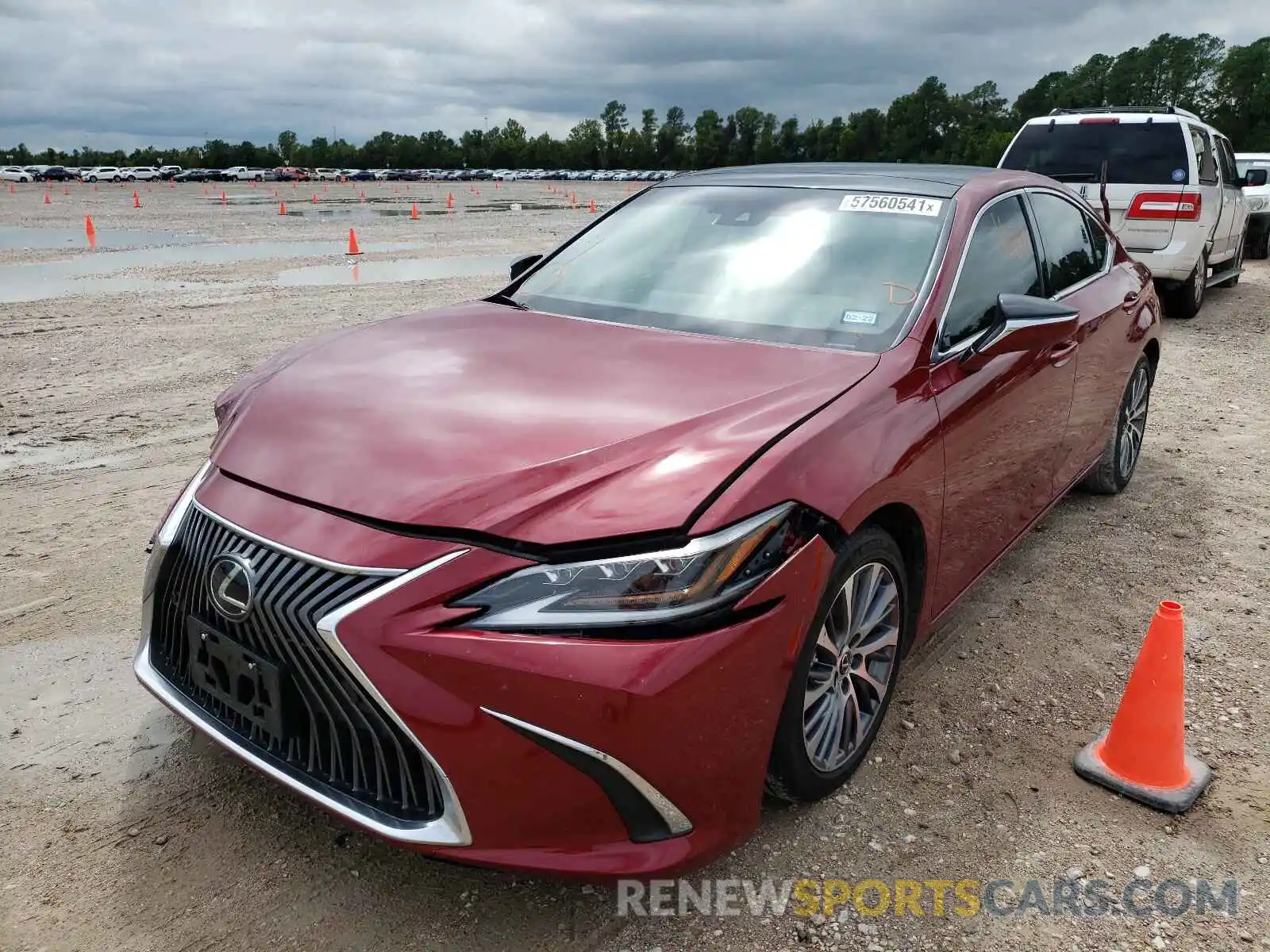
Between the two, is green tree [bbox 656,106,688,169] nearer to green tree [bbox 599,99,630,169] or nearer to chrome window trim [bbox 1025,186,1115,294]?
green tree [bbox 599,99,630,169]

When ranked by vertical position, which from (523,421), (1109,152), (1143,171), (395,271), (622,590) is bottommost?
(395,271)

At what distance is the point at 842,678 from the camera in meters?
2.71

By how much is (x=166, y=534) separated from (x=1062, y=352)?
328cm

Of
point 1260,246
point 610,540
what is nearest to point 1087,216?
point 610,540

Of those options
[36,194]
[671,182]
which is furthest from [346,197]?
[671,182]

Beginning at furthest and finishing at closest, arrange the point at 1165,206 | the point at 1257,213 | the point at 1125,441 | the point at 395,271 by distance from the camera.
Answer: the point at 1257,213, the point at 395,271, the point at 1165,206, the point at 1125,441

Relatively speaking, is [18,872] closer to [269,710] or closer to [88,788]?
[88,788]

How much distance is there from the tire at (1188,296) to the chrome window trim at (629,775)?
10441 mm

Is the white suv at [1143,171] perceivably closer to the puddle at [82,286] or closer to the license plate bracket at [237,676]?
the license plate bracket at [237,676]

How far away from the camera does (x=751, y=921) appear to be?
2.39m

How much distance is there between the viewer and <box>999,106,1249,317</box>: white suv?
984 cm

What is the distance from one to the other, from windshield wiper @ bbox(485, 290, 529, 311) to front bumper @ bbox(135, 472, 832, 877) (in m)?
1.65

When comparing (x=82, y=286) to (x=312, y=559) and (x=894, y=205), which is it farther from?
(x=312, y=559)

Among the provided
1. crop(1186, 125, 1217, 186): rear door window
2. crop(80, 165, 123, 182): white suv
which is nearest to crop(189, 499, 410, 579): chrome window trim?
crop(1186, 125, 1217, 186): rear door window
